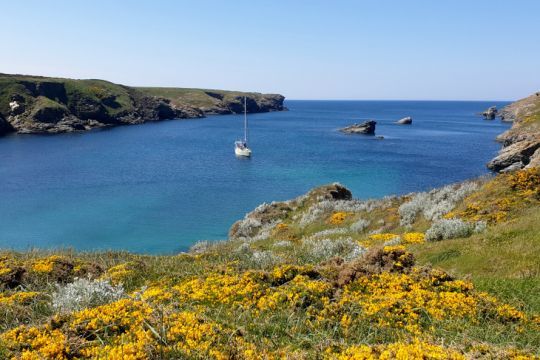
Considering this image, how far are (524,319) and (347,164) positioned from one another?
75.9 meters

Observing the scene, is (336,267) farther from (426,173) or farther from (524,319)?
(426,173)

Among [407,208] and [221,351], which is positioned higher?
[221,351]

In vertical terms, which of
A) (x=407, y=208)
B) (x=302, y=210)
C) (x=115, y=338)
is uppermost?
(x=115, y=338)

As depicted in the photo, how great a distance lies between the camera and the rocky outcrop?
33344 millimetres

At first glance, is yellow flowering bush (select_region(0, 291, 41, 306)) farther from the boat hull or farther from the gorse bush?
the boat hull

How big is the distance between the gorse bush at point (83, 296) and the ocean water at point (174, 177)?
30477 mm

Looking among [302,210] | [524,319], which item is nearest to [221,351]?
[524,319]

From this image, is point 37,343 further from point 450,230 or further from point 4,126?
point 4,126

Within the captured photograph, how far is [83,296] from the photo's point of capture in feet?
30.3

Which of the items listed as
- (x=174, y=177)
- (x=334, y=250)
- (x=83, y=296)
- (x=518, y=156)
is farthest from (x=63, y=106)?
(x=83, y=296)

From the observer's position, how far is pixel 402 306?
863 cm

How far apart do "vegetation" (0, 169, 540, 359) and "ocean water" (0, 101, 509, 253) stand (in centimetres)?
2871

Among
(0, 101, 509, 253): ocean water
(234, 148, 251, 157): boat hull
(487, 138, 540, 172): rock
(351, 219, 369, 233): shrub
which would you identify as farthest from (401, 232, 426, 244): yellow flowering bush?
(234, 148, 251, 157): boat hull

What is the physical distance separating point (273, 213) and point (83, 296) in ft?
86.5
